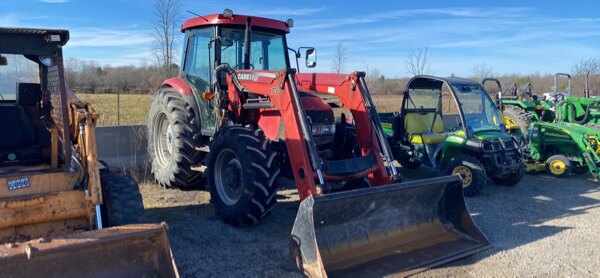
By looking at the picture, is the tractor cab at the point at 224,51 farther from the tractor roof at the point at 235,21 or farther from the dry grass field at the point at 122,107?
the dry grass field at the point at 122,107

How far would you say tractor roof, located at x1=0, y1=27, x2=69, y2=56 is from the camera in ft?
13.4

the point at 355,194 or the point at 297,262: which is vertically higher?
the point at 355,194

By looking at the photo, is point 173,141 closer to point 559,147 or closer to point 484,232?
point 484,232

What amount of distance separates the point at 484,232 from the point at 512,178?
2.89 m

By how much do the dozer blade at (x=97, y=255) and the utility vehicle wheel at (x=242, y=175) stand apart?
177 cm

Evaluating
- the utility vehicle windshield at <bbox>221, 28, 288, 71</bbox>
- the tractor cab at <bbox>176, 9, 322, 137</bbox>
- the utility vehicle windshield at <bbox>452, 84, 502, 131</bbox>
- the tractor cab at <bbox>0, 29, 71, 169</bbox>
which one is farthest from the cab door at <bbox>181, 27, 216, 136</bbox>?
the utility vehicle windshield at <bbox>452, 84, 502, 131</bbox>

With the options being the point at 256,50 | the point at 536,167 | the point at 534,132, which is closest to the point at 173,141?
the point at 256,50

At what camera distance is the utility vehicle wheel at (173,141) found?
7.07 metres

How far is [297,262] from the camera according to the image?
165 inches

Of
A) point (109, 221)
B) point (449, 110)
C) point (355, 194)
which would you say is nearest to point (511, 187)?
point (449, 110)

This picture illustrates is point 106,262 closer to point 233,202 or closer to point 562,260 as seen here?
point 233,202

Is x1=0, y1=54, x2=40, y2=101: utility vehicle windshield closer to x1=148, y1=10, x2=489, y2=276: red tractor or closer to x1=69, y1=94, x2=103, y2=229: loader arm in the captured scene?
x1=69, y1=94, x2=103, y2=229: loader arm

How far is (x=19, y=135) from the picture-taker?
4.82m

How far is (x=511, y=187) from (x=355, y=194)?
505 cm
